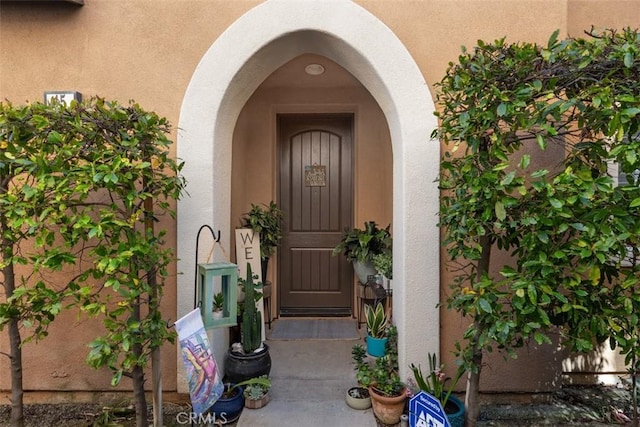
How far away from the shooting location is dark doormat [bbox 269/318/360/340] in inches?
150

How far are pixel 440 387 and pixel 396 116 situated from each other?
200 centimetres

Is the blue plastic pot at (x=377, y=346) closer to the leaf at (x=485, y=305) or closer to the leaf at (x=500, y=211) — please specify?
the leaf at (x=485, y=305)

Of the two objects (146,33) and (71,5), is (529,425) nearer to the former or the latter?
(146,33)

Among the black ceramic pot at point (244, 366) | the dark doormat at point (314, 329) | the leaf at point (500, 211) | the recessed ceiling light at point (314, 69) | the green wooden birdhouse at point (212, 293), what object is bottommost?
the dark doormat at point (314, 329)

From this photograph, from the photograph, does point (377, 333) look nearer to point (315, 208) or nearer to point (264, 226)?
point (264, 226)

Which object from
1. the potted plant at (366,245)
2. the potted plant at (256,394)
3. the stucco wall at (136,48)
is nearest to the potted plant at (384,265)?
the potted plant at (366,245)

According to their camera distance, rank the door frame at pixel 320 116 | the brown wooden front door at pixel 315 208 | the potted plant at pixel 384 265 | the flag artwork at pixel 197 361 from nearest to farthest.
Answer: the flag artwork at pixel 197 361 → the potted plant at pixel 384 265 → the door frame at pixel 320 116 → the brown wooden front door at pixel 315 208

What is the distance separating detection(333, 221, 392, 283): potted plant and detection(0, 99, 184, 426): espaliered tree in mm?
2066

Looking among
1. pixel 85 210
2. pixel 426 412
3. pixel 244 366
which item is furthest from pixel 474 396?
pixel 85 210

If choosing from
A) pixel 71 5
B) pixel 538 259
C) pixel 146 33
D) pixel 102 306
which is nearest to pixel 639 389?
pixel 538 259

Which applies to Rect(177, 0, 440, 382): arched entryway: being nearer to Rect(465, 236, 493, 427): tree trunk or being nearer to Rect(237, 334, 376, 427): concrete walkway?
Rect(465, 236, 493, 427): tree trunk

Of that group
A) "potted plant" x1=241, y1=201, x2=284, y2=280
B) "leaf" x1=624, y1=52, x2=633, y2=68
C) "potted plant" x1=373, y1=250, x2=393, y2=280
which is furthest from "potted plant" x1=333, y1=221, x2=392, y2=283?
"leaf" x1=624, y1=52, x2=633, y2=68

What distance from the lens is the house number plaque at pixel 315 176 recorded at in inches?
175

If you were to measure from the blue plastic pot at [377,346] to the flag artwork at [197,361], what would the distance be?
1.29m
